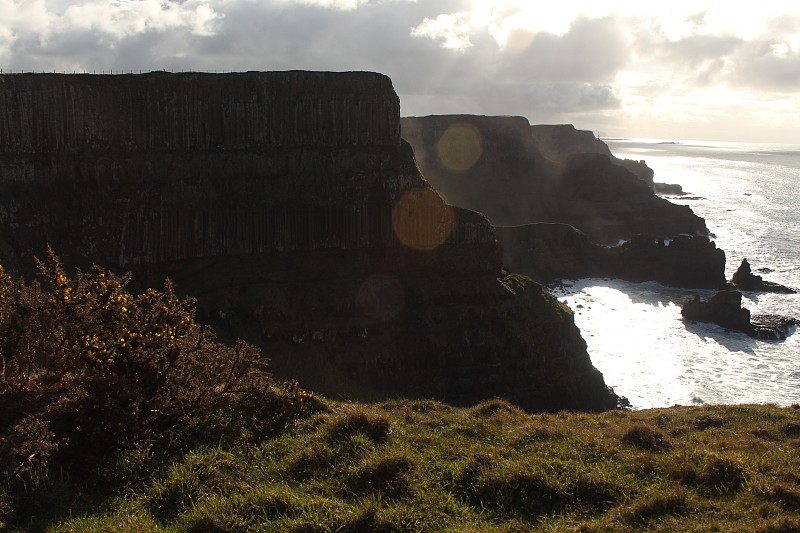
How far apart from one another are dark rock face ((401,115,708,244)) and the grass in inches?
3458

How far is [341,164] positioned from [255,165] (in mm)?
6047

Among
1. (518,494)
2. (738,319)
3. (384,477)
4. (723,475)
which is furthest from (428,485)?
(738,319)

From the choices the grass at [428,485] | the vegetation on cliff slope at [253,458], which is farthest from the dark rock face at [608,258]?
the vegetation on cliff slope at [253,458]

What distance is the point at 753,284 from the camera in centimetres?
7344

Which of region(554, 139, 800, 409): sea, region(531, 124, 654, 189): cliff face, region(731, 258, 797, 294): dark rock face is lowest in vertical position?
region(554, 139, 800, 409): sea

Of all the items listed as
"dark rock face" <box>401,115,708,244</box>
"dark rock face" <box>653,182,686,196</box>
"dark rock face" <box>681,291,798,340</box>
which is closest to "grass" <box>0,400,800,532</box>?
"dark rock face" <box>681,291,798,340</box>

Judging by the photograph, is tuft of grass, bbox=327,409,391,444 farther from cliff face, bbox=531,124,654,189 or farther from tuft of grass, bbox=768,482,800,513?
cliff face, bbox=531,124,654,189

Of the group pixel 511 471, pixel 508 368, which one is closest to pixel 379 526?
pixel 511 471

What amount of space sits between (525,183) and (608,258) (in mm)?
31067

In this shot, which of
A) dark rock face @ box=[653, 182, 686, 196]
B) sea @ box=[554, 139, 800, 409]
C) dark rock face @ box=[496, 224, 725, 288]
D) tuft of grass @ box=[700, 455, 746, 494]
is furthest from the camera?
dark rock face @ box=[653, 182, 686, 196]

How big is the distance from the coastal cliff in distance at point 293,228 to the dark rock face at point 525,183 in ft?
180

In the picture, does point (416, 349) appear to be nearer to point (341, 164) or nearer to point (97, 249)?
point (341, 164)

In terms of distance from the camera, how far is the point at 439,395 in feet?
130

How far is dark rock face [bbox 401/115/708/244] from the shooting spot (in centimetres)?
10041
